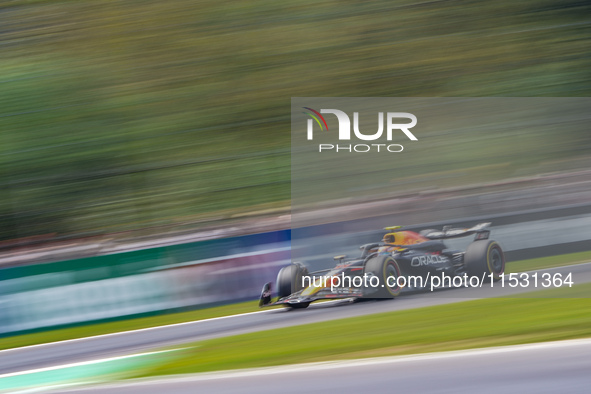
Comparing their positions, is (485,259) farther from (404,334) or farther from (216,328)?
(216,328)

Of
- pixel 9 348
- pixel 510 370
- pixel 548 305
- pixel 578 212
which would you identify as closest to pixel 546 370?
pixel 510 370

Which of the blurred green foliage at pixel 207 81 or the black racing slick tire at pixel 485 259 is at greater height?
the blurred green foliage at pixel 207 81

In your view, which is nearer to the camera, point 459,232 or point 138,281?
point 459,232

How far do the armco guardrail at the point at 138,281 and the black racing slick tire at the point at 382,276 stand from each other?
68.0 inches

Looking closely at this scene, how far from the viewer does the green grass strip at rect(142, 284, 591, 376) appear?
462 centimetres

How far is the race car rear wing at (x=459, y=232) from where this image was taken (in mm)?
6176

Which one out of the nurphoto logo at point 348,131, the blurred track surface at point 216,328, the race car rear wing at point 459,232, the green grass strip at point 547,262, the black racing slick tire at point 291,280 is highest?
the nurphoto logo at point 348,131

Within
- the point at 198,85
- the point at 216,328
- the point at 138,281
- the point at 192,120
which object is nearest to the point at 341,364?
the point at 216,328

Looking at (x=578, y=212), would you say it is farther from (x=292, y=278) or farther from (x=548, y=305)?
(x=292, y=278)

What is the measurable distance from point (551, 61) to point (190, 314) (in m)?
7.13

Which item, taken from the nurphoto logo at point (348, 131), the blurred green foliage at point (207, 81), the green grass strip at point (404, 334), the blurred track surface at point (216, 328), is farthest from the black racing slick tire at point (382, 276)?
the blurred green foliage at point (207, 81)

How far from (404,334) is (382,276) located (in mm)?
→ 1052

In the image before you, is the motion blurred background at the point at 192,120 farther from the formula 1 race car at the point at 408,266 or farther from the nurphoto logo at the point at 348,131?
the nurphoto logo at the point at 348,131

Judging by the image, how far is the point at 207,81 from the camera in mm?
10625
